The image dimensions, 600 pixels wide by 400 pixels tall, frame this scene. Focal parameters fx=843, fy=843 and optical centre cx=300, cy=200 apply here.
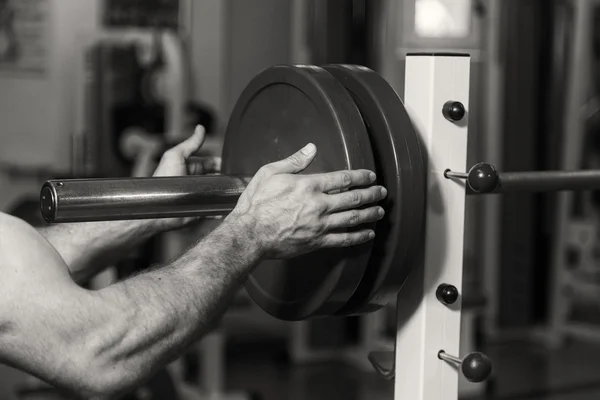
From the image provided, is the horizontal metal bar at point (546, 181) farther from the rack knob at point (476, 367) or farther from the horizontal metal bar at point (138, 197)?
the horizontal metal bar at point (138, 197)

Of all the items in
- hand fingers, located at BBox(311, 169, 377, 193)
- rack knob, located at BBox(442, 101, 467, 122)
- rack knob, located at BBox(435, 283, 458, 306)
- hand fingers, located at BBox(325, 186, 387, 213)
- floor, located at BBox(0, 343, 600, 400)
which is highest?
rack knob, located at BBox(442, 101, 467, 122)

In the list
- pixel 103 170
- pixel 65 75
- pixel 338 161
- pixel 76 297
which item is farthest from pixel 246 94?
pixel 65 75

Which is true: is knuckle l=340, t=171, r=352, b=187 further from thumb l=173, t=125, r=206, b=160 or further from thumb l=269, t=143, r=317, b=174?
thumb l=173, t=125, r=206, b=160

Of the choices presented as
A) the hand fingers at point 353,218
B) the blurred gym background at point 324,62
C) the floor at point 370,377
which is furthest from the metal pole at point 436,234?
the floor at point 370,377

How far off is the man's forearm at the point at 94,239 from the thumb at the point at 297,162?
0.43 meters

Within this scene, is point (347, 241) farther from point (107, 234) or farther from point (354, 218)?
point (107, 234)

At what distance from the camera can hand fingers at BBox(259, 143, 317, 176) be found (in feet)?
4.11

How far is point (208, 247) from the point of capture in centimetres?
123

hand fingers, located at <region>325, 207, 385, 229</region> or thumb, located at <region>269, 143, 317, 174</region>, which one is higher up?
thumb, located at <region>269, 143, 317, 174</region>

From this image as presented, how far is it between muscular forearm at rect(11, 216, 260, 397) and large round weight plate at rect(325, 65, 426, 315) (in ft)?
0.64

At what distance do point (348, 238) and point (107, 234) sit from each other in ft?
1.91

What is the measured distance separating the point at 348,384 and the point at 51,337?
3.00 m

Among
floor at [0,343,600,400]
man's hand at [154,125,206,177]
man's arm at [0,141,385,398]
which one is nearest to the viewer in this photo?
man's arm at [0,141,385,398]

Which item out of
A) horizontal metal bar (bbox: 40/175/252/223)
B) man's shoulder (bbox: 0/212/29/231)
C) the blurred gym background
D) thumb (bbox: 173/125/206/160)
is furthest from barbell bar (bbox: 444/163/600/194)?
the blurred gym background
